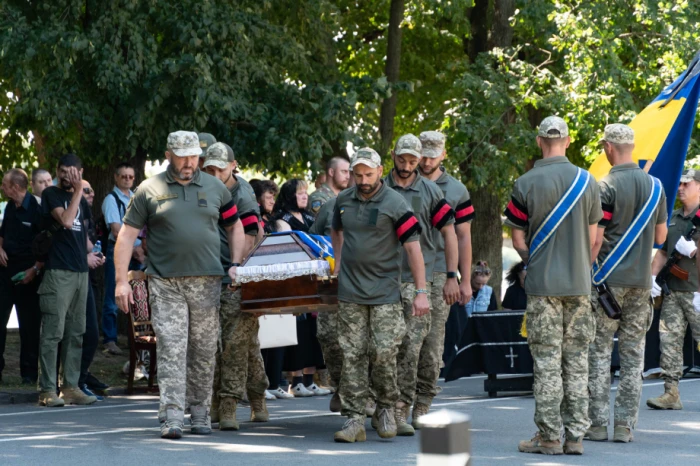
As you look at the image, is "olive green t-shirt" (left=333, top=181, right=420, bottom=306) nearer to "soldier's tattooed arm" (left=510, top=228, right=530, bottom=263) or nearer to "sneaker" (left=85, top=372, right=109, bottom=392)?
"soldier's tattooed arm" (left=510, top=228, right=530, bottom=263)

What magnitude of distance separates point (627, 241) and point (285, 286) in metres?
2.64

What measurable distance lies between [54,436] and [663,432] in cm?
481

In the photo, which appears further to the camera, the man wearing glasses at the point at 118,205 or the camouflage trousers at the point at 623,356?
the man wearing glasses at the point at 118,205

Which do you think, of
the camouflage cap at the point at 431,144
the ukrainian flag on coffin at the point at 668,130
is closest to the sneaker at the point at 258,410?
the camouflage cap at the point at 431,144

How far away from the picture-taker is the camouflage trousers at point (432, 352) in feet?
35.2

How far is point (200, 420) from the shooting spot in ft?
33.7

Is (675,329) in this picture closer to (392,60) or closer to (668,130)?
(668,130)

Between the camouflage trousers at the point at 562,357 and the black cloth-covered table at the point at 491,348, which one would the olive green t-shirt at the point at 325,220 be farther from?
the black cloth-covered table at the point at 491,348

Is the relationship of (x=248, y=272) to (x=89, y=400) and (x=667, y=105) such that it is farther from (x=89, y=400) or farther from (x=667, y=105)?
(x=667, y=105)

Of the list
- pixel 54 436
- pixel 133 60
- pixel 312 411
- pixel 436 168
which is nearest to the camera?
pixel 54 436

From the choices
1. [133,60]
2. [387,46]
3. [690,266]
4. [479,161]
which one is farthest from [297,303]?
[387,46]

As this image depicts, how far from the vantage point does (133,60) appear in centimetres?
1606

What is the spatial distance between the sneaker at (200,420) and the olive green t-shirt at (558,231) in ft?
9.17

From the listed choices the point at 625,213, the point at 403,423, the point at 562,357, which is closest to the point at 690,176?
the point at 625,213
